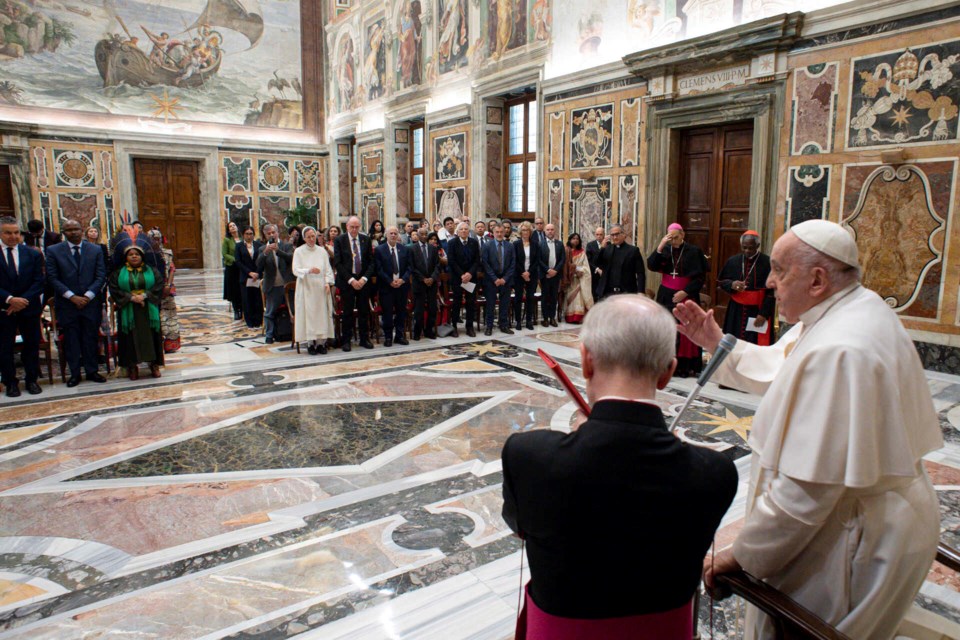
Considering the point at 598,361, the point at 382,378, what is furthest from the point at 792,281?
the point at 382,378

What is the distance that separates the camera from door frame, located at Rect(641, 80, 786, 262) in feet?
26.9

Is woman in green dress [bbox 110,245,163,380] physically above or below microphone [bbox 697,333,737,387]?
below

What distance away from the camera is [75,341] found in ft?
22.0

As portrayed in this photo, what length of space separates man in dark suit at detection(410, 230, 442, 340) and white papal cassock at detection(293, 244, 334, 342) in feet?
4.07

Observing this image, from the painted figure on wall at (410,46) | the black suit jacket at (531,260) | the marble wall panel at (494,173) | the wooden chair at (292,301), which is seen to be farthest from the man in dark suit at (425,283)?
the painted figure on wall at (410,46)

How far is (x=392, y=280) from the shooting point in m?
8.51

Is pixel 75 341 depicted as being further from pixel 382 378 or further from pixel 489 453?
pixel 489 453

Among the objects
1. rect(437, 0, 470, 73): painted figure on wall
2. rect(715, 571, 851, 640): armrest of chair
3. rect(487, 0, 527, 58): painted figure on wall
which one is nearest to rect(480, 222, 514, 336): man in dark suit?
rect(487, 0, 527, 58): painted figure on wall

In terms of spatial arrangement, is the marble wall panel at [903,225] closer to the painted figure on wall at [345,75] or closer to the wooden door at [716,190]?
the wooden door at [716,190]

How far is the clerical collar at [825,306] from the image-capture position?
176 cm

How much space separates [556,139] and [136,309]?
24.7 ft

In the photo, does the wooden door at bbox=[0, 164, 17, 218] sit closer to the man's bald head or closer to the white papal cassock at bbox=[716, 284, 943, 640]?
the man's bald head

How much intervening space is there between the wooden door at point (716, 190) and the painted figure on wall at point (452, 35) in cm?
653

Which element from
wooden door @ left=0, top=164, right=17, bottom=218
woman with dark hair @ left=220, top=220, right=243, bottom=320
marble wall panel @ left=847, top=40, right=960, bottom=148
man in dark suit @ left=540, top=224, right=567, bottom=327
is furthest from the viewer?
wooden door @ left=0, top=164, right=17, bottom=218
